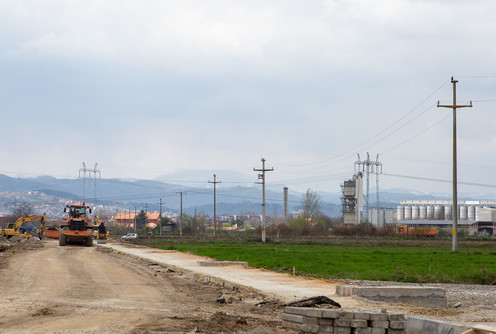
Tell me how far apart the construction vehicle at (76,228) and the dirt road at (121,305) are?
27.5 metres

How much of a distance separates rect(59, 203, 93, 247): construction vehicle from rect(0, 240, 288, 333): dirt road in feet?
90.4

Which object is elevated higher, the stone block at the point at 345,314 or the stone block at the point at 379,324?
the stone block at the point at 345,314

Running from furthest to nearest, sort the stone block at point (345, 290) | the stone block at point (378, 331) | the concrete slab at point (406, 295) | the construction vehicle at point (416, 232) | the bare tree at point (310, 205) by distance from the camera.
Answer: the bare tree at point (310, 205) < the construction vehicle at point (416, 232) < the stone block at point (345, 290) < the concrete slab at point (406, 295) < the stone block at point (378, 331)

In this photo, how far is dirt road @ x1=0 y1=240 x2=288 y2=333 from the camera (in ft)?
39.0

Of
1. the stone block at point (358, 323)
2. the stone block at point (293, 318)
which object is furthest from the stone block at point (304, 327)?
the stone block at point (358, 323)

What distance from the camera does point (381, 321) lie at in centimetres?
1184

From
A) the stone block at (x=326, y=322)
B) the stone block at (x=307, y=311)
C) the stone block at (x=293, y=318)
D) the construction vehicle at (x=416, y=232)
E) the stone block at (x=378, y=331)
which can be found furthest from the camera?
the construction vehicle at (x=416, y=232)

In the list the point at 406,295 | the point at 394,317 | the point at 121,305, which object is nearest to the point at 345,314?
the point at 394,317

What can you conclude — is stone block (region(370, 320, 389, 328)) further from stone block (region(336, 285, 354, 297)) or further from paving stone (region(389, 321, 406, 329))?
stone block (region(336, 285, 354, 297))

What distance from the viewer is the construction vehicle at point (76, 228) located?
5119 cm

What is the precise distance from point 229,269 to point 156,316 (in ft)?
49.4

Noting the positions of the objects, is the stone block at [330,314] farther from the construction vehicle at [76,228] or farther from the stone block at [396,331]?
the construction vehicle at [76,228]

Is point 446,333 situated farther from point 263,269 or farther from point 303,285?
point 263,269

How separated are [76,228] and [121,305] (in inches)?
1491
